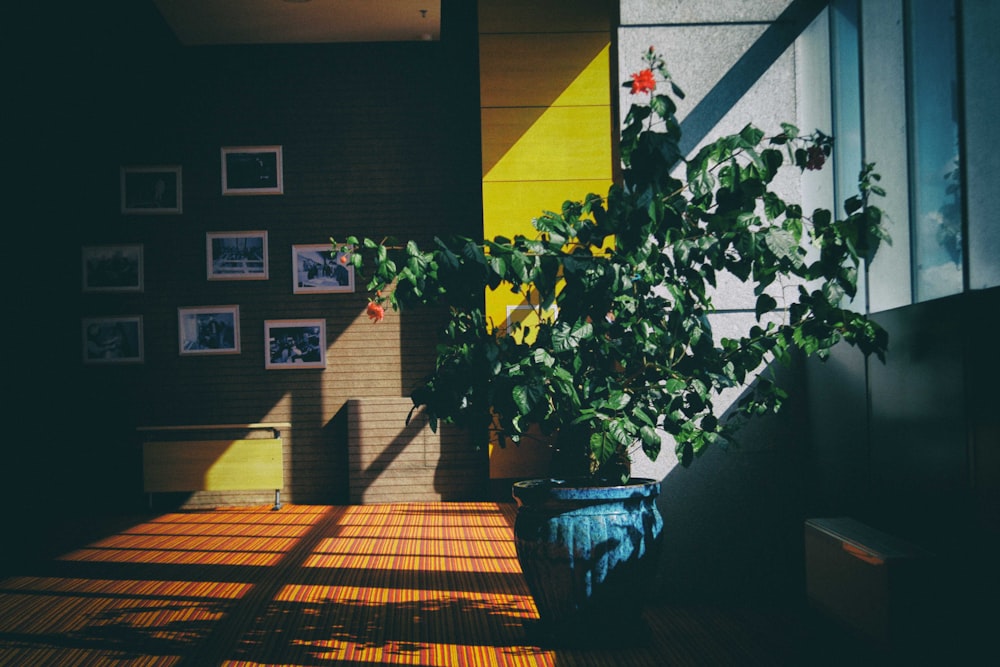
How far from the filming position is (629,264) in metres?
2.61

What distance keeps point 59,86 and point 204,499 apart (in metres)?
3.38

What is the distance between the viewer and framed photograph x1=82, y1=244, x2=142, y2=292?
6.95 m

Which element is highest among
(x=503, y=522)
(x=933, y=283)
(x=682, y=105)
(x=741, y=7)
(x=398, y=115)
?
(x=398, y=115)

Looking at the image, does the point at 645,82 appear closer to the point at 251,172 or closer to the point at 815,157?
the point at 815,157

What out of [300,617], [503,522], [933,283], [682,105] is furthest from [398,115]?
[933,283]

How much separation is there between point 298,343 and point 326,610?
3604 mm

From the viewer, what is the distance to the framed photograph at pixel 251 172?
6.96 metres

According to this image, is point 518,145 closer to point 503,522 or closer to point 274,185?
point 274,185

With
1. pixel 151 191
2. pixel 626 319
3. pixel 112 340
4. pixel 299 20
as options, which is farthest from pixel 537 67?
pixel 626 319

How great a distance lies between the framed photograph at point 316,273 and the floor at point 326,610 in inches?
78.9

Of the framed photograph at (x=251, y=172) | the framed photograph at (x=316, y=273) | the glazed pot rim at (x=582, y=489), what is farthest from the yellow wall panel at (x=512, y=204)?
the glazed pot rim at (x=582, y=489)

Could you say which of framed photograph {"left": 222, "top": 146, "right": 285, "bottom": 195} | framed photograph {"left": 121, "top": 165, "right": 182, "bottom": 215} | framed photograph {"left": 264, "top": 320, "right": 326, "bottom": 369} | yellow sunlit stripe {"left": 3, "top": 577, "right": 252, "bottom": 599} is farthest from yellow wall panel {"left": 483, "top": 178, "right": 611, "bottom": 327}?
yellow sunlit stripe {"left": 3, "top": 577, "right": 252, "bottom": 599}

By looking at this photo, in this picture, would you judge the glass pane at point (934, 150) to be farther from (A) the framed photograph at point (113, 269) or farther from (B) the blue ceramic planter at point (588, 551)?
(A) the framed photograph at point (113, 269)

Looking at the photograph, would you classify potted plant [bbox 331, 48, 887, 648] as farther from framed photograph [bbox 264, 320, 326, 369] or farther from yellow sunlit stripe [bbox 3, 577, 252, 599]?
framed photograph [bbox 264, 320, 326, 369]
